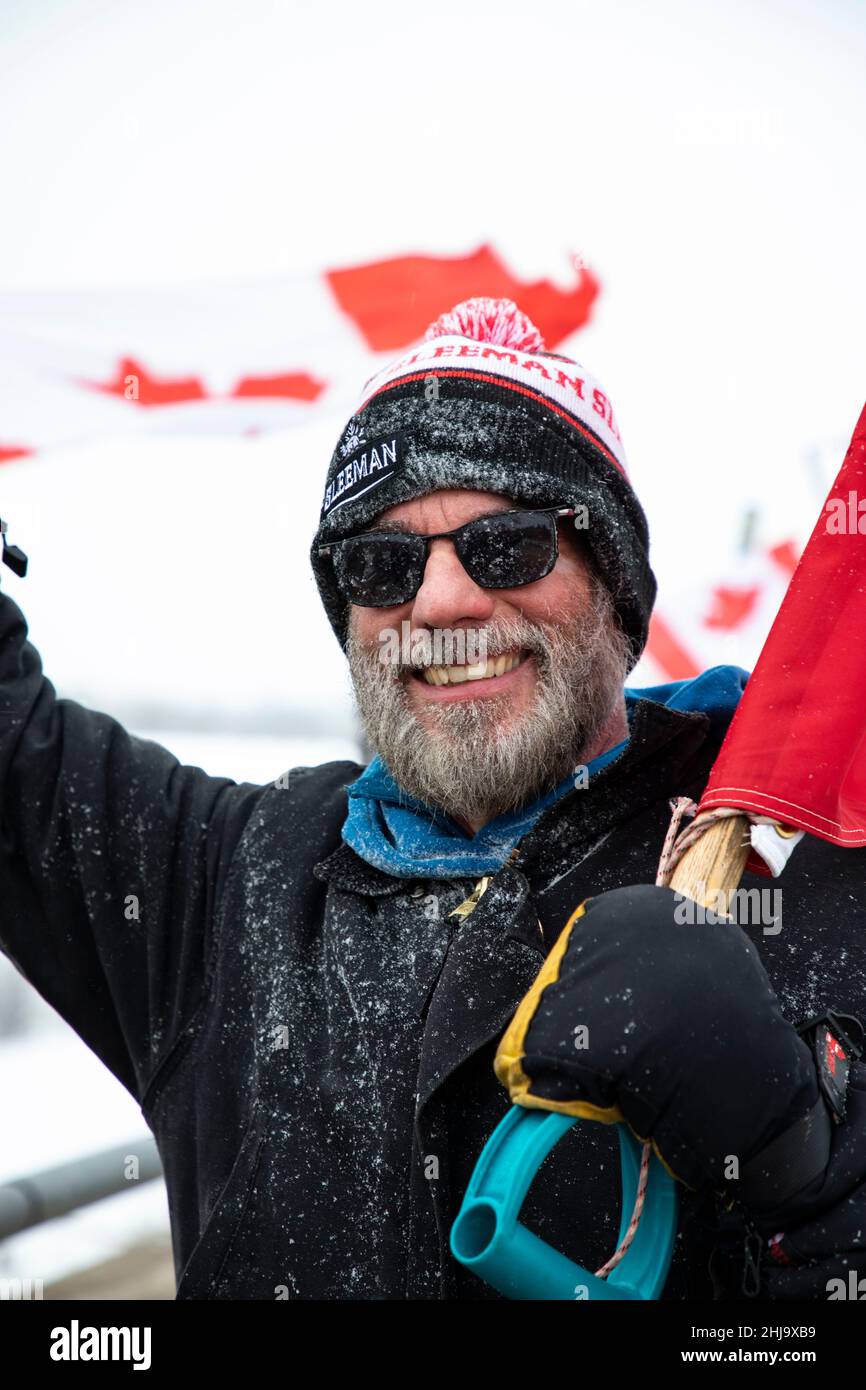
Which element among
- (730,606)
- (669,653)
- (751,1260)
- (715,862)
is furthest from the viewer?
(730,606)

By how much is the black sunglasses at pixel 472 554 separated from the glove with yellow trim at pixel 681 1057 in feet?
2.75

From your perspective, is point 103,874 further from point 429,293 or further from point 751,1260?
point 429,293

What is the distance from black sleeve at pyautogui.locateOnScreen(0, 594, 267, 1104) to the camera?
219 centimetres

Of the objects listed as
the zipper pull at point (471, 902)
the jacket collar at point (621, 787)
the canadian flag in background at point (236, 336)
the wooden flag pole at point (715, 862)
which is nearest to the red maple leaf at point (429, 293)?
the canadian flag in background at point (236, 336)

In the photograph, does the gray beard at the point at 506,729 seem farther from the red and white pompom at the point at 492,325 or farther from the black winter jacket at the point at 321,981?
the red and white pompom at the point at 492,325

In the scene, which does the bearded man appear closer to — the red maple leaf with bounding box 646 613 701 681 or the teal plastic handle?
the teal plastic handle

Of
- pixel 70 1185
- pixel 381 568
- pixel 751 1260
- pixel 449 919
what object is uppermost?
pixel 381 568

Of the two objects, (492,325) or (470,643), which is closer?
(470,643)

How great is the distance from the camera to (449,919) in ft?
6.31

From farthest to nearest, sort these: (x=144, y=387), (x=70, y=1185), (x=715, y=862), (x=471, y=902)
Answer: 1. (x=144, y=387)
2. (x=70, y=1185)
3. (x=471, y=902)
4. (x=715, y=862)

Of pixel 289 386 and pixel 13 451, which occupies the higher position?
pixel 289 386

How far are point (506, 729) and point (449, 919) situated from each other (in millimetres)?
347

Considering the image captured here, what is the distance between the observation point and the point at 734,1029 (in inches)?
51.7

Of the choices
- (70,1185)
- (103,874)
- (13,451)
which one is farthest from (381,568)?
(13,451)
